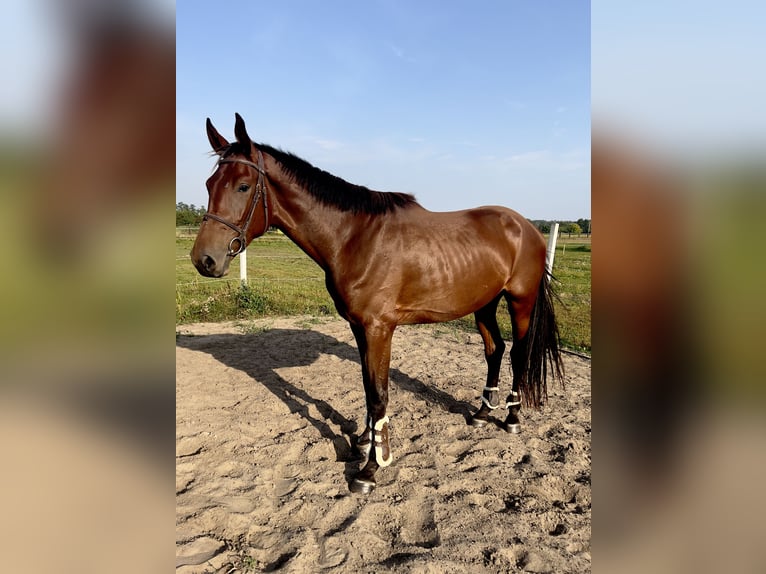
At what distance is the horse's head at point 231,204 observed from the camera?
7.37 ft


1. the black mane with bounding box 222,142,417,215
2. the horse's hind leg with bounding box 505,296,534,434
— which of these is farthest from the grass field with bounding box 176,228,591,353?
the black mane with bounding box 222,142,417,215

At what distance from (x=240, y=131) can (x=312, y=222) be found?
0.71m

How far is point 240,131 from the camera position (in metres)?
2.38

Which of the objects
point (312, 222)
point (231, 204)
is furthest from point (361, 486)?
point (231, 204)

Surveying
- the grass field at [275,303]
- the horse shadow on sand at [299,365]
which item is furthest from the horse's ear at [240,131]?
the grass field at [275,303]

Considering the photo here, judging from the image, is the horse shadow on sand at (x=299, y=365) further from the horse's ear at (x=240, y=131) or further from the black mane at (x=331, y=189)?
the horse's ear at (x=240, y=131)

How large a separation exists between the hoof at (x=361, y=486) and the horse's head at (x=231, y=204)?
1.62 m

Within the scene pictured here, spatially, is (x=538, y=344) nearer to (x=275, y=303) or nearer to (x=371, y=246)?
(x=371, y=246)

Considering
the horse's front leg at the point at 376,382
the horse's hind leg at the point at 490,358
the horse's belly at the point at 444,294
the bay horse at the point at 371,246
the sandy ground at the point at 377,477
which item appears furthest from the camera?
the horse's hind leg at the point at 490,358

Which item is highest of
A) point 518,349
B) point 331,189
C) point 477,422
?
point 331,189

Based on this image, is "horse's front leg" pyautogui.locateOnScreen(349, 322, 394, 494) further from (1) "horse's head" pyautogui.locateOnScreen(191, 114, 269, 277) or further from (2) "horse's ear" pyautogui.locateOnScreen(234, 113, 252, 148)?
(2) "horse's ear" pyautogui.locateOnScreen(234, 113, 252, 148)
